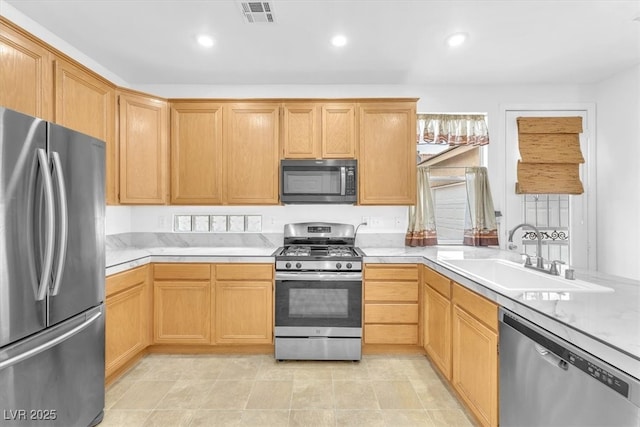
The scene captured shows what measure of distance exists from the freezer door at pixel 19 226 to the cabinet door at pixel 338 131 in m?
2.16

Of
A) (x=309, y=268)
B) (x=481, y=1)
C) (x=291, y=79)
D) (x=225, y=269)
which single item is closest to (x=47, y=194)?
(x=225, y=269)

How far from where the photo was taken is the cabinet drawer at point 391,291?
2.89 meters

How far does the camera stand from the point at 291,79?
3.32 metres

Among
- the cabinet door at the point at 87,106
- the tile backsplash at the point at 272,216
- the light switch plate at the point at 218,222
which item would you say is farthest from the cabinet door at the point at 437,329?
the cabinet door at the point at 87,106

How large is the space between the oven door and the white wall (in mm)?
2668

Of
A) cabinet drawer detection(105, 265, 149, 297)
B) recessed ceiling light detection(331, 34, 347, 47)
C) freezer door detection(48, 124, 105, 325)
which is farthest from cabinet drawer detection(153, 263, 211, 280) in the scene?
recessed ceiling light detection(331, 34, 347, 47)

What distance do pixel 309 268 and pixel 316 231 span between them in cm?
65

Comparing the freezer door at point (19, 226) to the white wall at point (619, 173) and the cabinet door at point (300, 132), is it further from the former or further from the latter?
the white wall at point (619, 173)

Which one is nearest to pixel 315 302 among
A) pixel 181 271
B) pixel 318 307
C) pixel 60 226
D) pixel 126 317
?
pixel 318 307

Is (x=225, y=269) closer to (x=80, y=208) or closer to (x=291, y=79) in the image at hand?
(x=80, y=208)

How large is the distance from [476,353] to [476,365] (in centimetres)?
7

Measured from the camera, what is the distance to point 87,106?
2475mm

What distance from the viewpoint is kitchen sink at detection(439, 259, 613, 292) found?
166 cm

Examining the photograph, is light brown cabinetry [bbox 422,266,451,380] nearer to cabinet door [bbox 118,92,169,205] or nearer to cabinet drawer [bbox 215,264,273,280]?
cabinet drawer [bbox 215,264,273,280]
